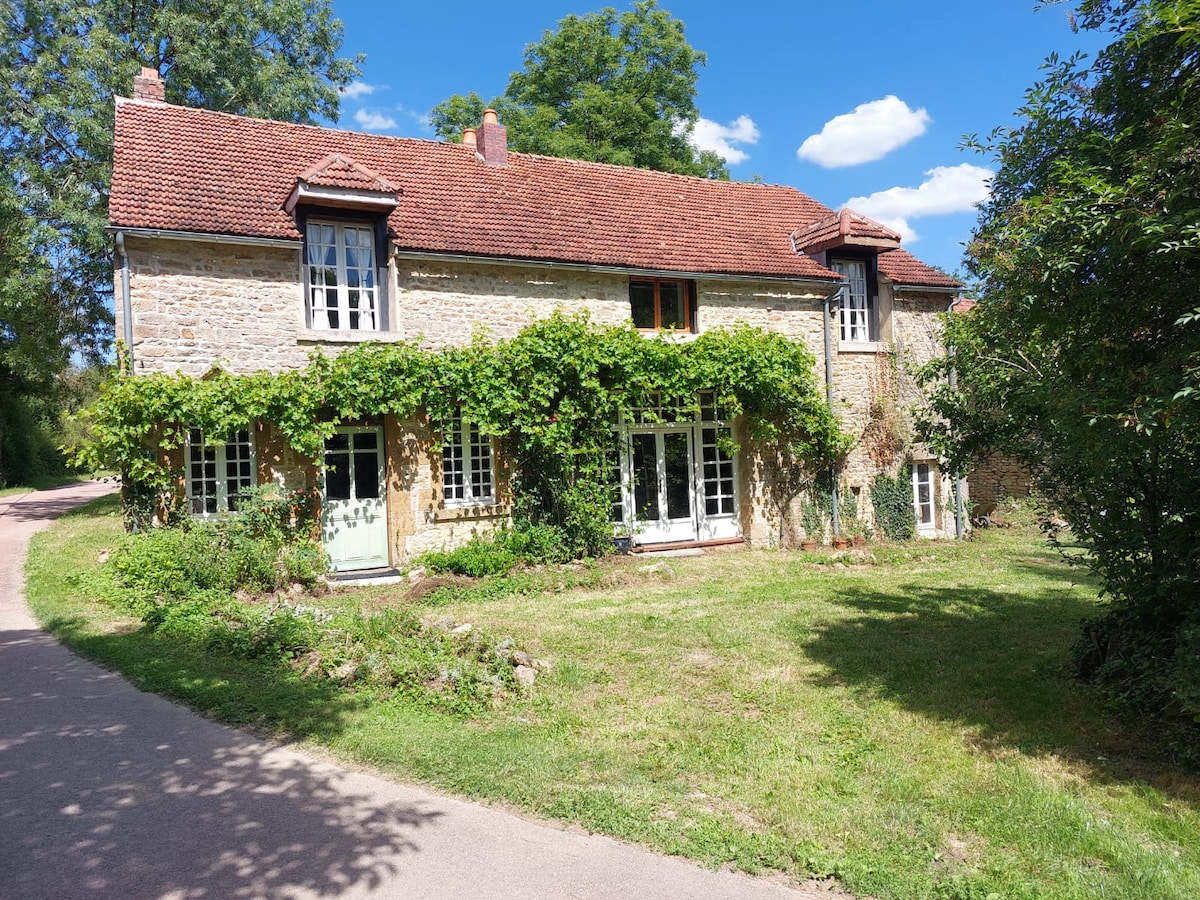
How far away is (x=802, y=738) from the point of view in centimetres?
555

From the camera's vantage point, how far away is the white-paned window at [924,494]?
16578 mm

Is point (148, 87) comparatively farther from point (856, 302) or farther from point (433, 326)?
point (856, 302)

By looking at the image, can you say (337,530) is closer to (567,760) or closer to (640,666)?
(640,666)

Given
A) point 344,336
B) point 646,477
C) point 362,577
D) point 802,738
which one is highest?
point 344,336

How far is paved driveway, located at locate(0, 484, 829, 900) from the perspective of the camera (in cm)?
370

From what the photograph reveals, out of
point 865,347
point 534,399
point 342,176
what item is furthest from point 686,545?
point 342,176

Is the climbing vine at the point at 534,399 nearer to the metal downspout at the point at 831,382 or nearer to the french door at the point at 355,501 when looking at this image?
the metal downspout at the point at 831,382

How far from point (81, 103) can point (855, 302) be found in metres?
19.2

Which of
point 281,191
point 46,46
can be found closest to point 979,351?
point 281,191

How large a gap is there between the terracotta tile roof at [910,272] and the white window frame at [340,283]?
10.6 meters

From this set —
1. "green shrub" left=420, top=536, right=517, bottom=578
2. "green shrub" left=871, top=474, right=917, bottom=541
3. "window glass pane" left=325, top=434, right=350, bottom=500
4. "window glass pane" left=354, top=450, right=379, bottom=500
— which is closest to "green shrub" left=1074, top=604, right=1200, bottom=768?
"green shrub" left=420, top=536, right=517, bottom=578

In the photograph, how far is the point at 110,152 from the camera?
18781mm

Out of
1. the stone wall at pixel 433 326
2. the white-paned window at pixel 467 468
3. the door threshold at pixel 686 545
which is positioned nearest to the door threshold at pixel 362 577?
the stone wall at pixel 433 326

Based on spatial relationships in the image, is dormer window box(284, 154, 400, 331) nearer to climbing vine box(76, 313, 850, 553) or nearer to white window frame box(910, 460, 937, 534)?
climbing vine box(76, 313, 850, 553)
